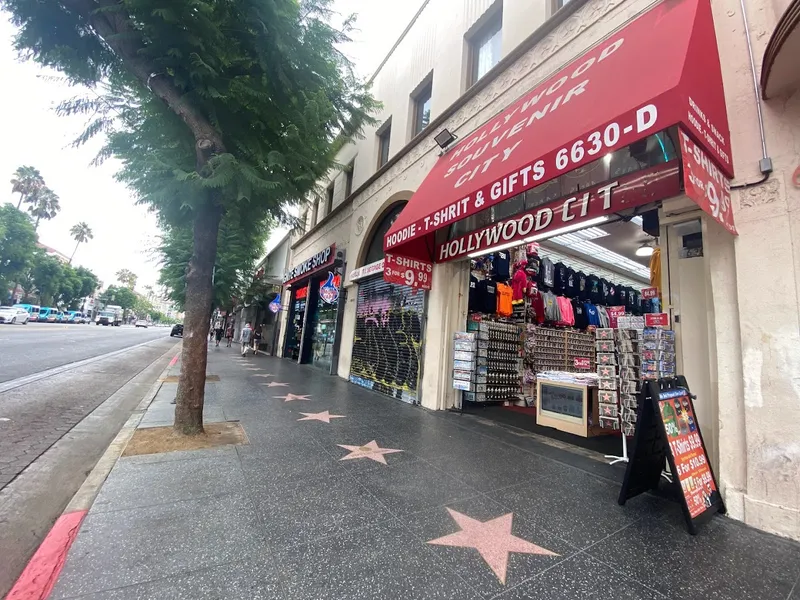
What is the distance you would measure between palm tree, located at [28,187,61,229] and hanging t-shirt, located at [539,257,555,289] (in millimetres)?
70135

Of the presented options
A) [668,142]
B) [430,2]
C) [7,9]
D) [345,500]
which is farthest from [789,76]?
[430,2]

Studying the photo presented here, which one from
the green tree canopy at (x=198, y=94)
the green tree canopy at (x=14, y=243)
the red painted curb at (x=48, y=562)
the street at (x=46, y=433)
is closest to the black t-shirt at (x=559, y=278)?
the green tree canopy at (x=198, y=94)

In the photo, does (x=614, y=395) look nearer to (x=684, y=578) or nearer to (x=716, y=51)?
(x=684, y=578)

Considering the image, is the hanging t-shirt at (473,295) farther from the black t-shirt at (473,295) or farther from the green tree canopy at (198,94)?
the green tree canopy at (198,94)

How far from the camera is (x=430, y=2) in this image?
952 cm

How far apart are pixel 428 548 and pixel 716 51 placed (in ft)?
17.4

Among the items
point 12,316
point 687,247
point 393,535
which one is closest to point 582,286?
point 687,247

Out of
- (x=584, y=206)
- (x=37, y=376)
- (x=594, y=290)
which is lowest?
(x=37, y=376)

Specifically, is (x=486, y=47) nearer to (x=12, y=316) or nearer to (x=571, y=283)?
(x=571, y=283)

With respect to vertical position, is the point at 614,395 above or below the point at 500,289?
below

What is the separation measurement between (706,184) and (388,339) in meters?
6.95

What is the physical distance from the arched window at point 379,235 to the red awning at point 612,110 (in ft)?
14.4

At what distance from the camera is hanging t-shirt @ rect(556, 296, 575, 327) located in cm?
820

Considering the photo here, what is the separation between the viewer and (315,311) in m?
14.9
